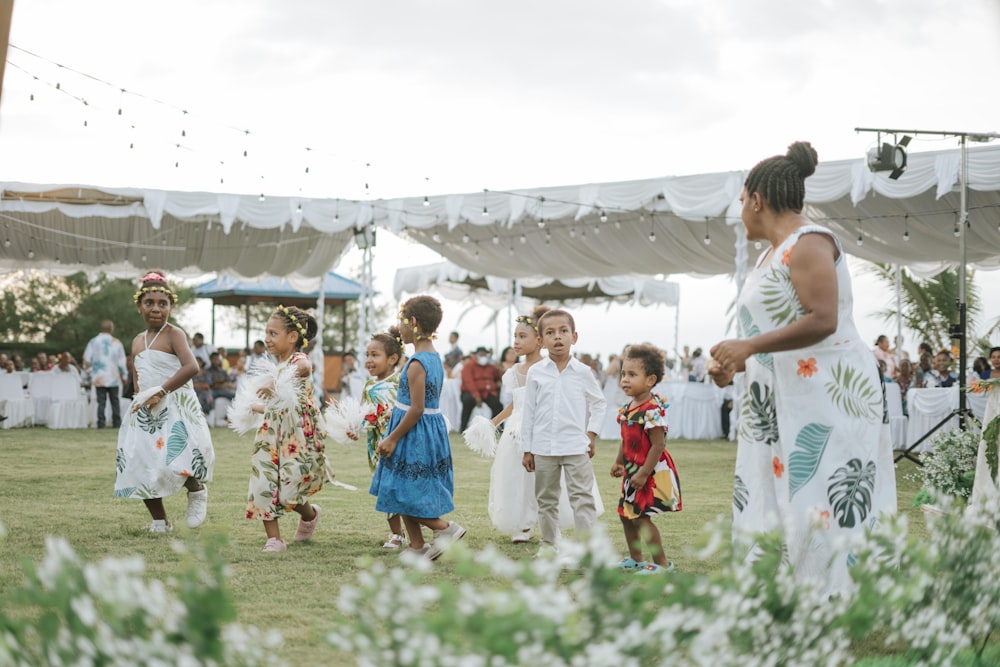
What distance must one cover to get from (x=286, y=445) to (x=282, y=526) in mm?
1194

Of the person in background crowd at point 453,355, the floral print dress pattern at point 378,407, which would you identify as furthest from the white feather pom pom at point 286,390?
the person in background crowd at point 453,355

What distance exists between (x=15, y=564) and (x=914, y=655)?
14.1ft

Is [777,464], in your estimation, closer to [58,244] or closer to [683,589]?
[683,589]

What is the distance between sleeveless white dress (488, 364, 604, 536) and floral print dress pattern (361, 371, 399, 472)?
806 millimetres

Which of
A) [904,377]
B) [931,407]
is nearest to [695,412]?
[904,377]

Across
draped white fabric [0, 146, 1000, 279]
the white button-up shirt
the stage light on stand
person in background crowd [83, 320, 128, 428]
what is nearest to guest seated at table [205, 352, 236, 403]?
person in background crowd [83, 320, 128, 428]

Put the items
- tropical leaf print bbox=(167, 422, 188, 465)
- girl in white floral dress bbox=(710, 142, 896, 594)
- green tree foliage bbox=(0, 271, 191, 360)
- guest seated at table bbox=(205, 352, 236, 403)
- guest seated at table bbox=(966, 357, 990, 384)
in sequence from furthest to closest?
1. green tree foliage bbox=(0, 271, 191, 360)
2. guest seated at table bbox=(205, 352, 236, 403)
3. guest seated at table bbox=(966, 357, 990, 384)
4. tropical leaf print bbox=(167, 422, 188, 465)
5. girl in white floral dress bbox=(710, 142, 896, 594)

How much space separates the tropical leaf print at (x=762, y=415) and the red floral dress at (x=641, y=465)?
2101mm

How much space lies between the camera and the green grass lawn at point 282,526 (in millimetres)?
4480

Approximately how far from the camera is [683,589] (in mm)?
2041

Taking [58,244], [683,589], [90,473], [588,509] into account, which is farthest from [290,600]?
[58,244]

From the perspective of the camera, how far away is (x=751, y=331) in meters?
3.37

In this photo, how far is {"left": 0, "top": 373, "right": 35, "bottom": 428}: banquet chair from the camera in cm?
1809

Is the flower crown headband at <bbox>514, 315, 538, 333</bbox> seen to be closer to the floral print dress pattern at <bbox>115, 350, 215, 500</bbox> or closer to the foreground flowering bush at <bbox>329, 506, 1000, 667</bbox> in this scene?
the floral print dress pattern at <bbox>115, 350, 215, 500</bbox>
